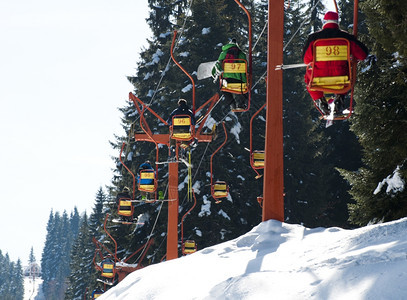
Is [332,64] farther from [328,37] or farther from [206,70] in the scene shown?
[206,70]

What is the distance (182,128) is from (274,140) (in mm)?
4716

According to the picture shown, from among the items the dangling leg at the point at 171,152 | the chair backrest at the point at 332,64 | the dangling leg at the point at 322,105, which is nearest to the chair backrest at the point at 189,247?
the dangling leg at the point at 171,152

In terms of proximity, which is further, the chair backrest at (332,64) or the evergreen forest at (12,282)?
the evergreen forest at (12,282)

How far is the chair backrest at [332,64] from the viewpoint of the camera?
8.43 metres

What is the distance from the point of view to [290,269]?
7.21 meters

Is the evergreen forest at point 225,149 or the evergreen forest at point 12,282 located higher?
the evergreen forest at point 225,149

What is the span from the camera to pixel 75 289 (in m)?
71.4

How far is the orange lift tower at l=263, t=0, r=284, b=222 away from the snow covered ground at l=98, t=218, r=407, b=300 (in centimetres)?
82

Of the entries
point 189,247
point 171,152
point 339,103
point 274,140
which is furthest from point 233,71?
point 189,247

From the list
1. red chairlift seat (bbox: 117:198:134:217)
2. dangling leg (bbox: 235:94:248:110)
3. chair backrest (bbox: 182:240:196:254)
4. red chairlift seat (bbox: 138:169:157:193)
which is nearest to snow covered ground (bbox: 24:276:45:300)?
red chairlift seat (bbox: 117:198:134:217)

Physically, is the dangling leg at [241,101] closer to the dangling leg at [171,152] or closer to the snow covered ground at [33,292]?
the dangling leg at [171,152]

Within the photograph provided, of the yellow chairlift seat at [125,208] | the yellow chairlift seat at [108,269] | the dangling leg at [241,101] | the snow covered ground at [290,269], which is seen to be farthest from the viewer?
the yellow chairlift seat at [108,269]

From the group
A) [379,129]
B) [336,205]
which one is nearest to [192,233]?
[336,205]

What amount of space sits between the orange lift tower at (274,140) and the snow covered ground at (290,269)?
2.68 ft
